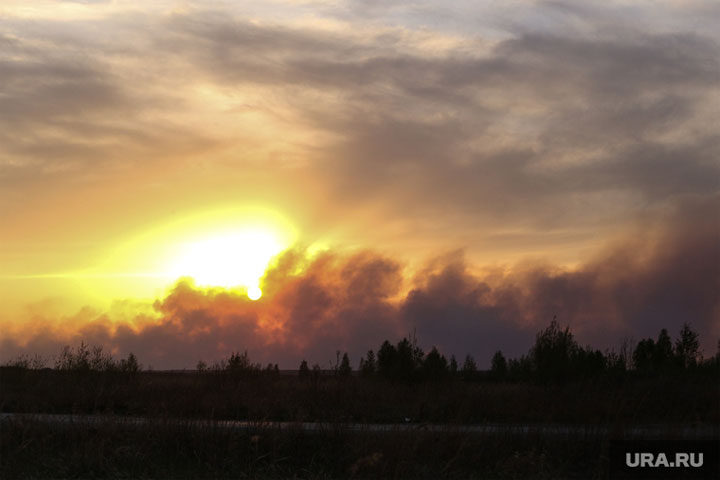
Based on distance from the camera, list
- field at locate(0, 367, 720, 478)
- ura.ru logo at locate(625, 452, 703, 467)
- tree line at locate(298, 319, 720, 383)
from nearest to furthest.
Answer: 1. field at locate(0, 367, 720, 478)
2. ura.ru logo at locate(625, 452, 703, 467)
3. tree line at locate(298, 319, 720, 383)

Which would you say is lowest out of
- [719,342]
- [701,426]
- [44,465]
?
[44,465]

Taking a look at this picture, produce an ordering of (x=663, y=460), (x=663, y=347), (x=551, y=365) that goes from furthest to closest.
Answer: (x=663, y=347)
(x=551, y=365)
(x=663, y=460)

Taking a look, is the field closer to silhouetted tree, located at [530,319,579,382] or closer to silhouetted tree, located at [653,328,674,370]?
silhouetted tree, located at [530,319,579,382]

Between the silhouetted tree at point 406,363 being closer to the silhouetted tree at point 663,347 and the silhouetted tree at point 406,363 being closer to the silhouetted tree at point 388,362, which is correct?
the silhouetted tree at point 388,362

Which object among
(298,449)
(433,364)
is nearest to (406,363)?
(433,364)

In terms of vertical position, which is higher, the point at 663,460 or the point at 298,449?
the point at 663,460

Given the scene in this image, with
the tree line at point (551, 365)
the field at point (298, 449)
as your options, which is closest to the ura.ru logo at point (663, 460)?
the field at point (298, 449)

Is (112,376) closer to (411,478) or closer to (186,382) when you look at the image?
(186,382)

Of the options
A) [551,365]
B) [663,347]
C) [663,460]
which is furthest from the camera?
[663,347]

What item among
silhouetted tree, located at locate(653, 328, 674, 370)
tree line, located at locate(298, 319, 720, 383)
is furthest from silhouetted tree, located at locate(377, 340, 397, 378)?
silhouetted tree, located at locate(653, 328, 674, 370)

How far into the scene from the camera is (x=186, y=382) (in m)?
28.9

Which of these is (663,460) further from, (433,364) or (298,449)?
(433,364)

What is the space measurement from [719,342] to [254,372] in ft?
70.6

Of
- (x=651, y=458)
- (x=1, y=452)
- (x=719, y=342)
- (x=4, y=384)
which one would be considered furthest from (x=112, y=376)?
(x=719, y=342)
